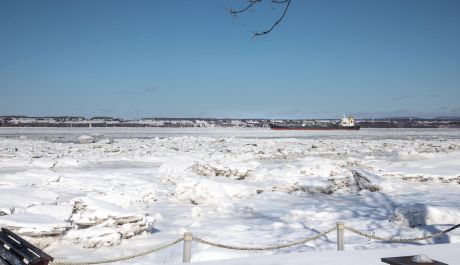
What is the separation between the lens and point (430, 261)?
3842mm

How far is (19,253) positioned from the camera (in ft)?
12.4

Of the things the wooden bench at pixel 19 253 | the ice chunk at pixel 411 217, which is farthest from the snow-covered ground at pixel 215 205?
the wooden bench at pixel 19 253

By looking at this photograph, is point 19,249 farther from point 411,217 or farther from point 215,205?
point 411,217

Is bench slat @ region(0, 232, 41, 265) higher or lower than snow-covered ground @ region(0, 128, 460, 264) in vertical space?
higher

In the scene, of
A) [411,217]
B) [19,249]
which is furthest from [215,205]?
[19,249]

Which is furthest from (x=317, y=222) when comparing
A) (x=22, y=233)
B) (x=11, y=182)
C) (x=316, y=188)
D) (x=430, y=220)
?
(x=11, y=182)

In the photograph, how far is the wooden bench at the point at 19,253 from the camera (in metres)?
3.67

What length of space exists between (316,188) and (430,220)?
4.52 meters

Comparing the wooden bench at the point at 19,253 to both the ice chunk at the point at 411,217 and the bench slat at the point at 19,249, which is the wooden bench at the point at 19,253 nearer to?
the bench slat at the point at 19,249

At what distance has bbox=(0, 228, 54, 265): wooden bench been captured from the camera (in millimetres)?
3674

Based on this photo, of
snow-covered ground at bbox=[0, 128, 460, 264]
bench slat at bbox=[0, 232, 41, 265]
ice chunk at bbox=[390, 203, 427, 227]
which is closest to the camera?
bench slat at bbox=[0, 232, 41, 265]

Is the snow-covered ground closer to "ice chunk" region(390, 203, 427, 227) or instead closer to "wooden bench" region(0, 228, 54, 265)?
"ice chunk" region(390, 203, 427, 227)

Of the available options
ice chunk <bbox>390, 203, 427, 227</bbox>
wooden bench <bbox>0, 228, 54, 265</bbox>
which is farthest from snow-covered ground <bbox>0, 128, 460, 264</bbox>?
wooden bench <bbox>0, 228, 54, 265</bbox>

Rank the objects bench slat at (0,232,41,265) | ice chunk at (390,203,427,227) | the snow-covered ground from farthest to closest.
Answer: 1. ice chunk at (390,203,427,227)
2. the snow-covered ground
3. bench slat at (0,232,41,265)
